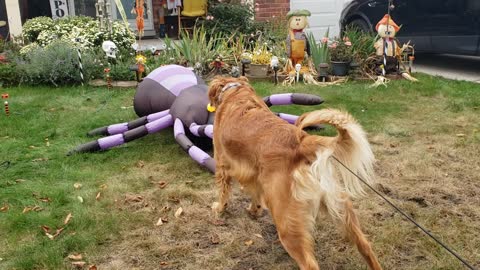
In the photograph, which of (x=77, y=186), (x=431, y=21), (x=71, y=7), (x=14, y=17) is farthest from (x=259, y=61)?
(x=71, y=7)

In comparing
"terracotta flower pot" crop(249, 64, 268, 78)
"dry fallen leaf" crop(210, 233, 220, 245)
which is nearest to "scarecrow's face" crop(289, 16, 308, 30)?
"terracotta flower pot" crop(249, 64, 268, 78)

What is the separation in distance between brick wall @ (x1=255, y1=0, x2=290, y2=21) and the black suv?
1.53m

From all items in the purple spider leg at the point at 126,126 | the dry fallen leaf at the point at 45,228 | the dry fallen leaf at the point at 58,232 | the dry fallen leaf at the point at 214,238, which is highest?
the purple spider leg at the point at 126,126

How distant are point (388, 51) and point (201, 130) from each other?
4.41 meters

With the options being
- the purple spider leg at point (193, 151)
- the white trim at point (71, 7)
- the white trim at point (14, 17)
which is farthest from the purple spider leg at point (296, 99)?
the white trim at point (71, 7)

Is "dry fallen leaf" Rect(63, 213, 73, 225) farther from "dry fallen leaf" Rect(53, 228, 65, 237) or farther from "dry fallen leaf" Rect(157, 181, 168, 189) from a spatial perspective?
"dry fallen leaf" Rect(157, 181, 168, 189)

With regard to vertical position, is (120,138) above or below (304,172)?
below

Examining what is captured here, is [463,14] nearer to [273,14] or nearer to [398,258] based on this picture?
[273,14]

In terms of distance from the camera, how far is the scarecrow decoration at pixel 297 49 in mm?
7426

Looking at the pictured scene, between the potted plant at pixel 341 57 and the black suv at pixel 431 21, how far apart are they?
2.16m

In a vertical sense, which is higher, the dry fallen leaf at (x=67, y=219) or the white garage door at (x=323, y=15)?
the white garage door at (x=323, y=15)

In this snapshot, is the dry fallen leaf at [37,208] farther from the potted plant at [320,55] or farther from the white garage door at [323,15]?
the white garage door at [323,15]

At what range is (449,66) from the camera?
30.0ft

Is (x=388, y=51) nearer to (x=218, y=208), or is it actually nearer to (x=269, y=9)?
(x=269, y=9)
